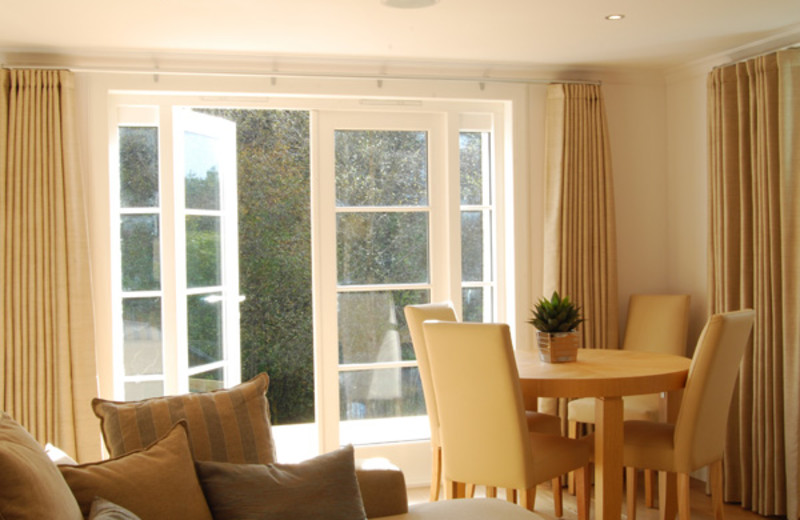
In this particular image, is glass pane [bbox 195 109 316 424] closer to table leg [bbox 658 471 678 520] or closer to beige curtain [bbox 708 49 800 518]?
beige curtain [bbox 708 49 800 518]

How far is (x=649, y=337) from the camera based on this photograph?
457 centimetres

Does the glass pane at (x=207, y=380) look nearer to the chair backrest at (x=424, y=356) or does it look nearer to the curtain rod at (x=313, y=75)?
the chair backrest at (x=424, y=356)

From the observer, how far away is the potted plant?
3590 millimetres

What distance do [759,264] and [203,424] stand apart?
2.99 metres

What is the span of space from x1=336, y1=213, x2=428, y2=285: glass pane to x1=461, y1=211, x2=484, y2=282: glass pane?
0.23m

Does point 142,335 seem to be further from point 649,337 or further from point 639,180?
point 639,180

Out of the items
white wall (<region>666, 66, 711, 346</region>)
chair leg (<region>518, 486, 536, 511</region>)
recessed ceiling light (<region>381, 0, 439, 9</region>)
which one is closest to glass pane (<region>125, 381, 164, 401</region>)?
chair leg (<region>518, 486, 536, 511</region>)

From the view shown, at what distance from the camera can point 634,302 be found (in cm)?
472

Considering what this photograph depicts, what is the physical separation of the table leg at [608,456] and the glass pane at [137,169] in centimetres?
259

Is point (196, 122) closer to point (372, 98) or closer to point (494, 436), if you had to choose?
point (372, 98)

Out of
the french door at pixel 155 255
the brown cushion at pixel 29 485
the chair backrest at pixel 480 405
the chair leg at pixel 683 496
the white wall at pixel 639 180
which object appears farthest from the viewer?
the white wall at pixel 639 180

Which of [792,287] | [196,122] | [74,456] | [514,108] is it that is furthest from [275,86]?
[792,287]

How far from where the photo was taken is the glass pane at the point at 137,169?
→ 4.31 meters

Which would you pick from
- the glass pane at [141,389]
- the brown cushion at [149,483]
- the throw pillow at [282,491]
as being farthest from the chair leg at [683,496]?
the glass pane at [141,389]
